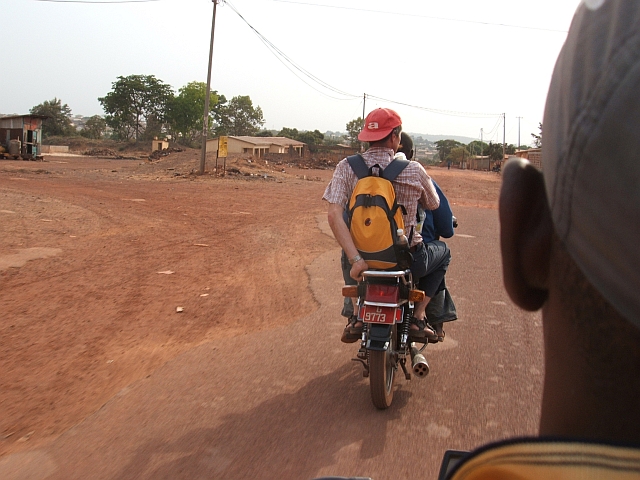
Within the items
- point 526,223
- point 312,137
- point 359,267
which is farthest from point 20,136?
point 312,137

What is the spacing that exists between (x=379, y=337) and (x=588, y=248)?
2.97m

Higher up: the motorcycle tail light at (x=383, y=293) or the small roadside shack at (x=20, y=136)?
the small roadside shack at (x=20, y=136)

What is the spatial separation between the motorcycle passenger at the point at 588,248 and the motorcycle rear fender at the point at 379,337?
2.77 metres

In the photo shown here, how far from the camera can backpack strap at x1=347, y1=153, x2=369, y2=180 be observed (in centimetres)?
379

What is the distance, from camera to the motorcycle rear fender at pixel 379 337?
3.64 metres

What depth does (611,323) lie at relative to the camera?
76cm

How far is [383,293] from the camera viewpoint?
12.1ft

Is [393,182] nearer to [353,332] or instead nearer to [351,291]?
[351,291]

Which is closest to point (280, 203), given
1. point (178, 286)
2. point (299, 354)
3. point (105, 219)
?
point (105, 219)

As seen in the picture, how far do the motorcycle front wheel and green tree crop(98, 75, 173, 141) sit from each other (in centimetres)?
8047

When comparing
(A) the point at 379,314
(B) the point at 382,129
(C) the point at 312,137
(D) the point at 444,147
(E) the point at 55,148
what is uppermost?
(D) the point at 444,147

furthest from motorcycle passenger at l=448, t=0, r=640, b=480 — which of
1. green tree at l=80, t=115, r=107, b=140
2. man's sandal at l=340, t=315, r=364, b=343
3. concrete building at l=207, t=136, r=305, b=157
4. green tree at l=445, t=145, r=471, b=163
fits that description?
green tree at l=80, t=115, r=107, b=140

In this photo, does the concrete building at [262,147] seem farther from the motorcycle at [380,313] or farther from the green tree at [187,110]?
the motorcycle at [380,313]

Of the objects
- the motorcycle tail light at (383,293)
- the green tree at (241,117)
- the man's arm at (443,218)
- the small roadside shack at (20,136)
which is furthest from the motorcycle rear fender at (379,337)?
the green tree at (241,117)
